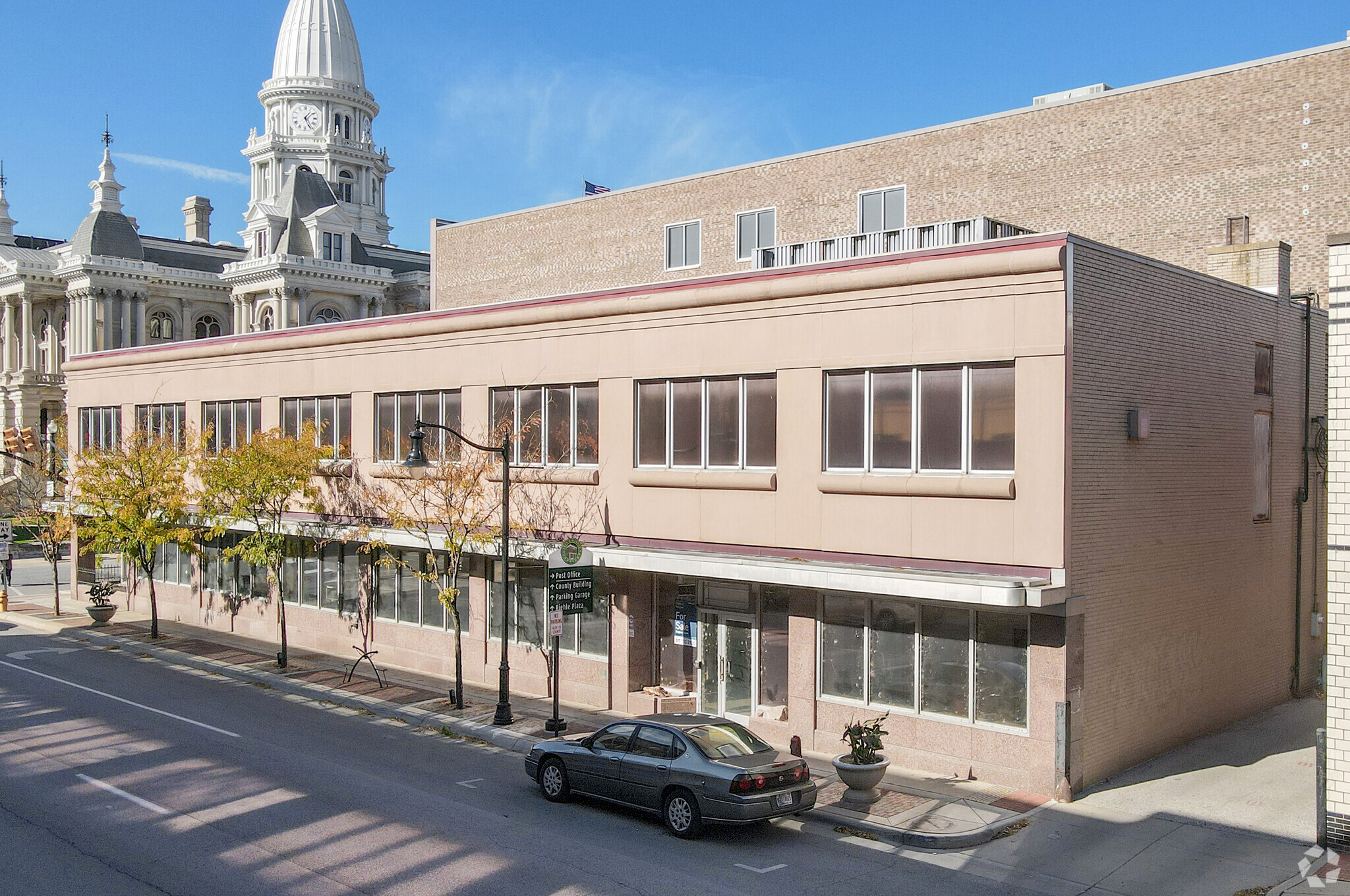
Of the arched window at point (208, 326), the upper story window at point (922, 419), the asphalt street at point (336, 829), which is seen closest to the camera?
the asphalt street at point (336, 829)

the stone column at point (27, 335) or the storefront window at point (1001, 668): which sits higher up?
the stone column at point (27, 335)

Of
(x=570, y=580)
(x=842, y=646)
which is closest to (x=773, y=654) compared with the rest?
(x=842, y=646)

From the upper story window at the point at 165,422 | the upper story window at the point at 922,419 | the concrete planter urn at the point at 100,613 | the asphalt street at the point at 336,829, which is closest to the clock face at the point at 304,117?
the upper story window at the point at 165,422

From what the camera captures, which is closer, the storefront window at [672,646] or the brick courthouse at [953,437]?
the brick courthouse at [953,437]

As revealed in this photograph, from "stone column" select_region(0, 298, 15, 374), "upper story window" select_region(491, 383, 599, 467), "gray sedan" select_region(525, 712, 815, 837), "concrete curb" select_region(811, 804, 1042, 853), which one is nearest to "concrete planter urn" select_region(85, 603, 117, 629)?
"upper story window" select_region(491, 383, 599, 467)

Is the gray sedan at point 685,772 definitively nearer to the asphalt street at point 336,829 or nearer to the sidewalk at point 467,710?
the asphalt street at point 336,829

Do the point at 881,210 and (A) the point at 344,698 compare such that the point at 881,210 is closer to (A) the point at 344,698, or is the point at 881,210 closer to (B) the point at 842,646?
(B) the point at 842,646

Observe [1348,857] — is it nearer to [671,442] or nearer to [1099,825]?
[1099,825]

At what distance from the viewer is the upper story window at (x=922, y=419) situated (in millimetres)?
17703

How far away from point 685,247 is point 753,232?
128 inches

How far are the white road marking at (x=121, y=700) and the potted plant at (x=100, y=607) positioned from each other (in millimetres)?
6330

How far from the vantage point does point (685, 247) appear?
3912cm

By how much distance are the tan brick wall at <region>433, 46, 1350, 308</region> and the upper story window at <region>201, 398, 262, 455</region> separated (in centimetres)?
1444

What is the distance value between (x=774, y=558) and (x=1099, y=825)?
23.2 ft
